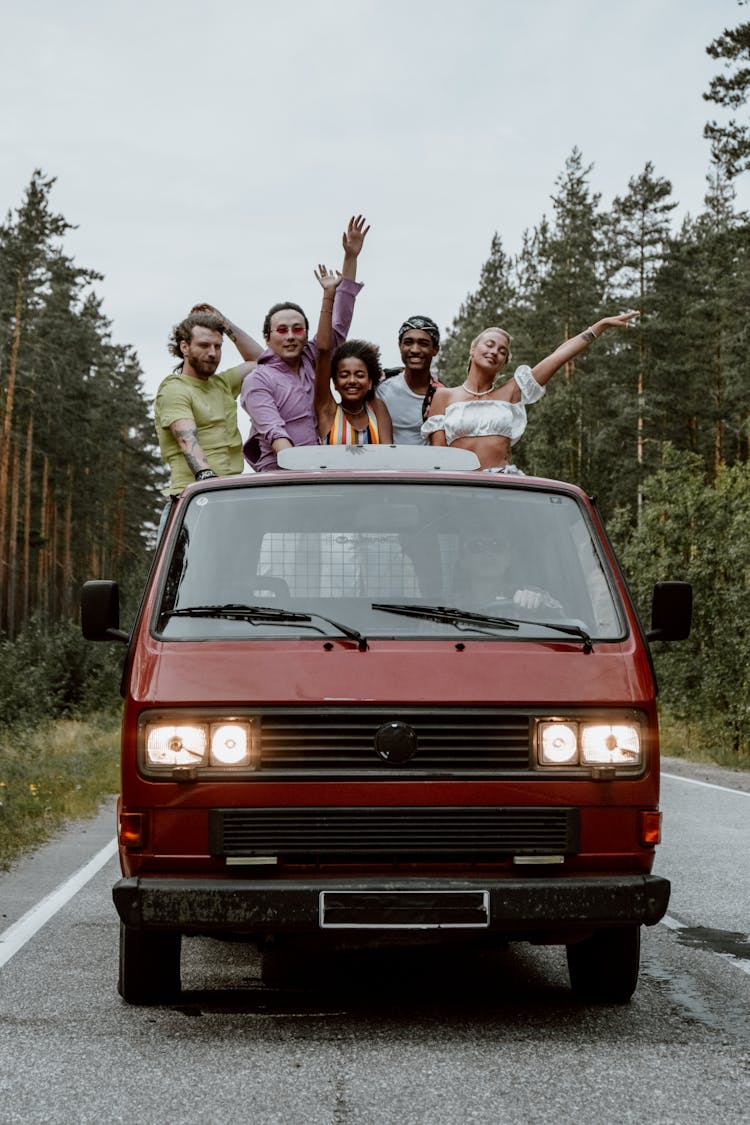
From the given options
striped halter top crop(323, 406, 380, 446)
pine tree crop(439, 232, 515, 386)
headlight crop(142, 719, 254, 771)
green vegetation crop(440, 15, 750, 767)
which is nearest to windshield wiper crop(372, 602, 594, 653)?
headlight crop(142, 719, 254, 771)

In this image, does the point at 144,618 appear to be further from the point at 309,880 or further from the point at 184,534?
the point at 309,880

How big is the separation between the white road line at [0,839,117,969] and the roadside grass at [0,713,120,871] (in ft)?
2.29

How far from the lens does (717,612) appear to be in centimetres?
3084

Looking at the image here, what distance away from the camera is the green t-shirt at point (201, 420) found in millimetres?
7750

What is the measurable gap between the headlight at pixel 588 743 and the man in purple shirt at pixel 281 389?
2.80 metres

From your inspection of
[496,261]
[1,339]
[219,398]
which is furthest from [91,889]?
[496,261]

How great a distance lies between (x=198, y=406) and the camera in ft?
25.7

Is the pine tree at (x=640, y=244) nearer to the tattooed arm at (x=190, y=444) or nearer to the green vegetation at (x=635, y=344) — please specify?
the green vegetation at (x=635, y=344)

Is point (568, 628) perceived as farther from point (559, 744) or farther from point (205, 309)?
point (205, 309)

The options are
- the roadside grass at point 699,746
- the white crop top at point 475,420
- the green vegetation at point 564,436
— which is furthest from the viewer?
the green vegetation at point 564,436

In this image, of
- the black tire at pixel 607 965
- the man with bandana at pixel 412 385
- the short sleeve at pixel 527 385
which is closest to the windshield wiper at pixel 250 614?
the black tire at pixel 607 965

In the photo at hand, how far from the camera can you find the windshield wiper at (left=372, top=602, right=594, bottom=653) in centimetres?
555

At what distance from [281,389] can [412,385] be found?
86 cm

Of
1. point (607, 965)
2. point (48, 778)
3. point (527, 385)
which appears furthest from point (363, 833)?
point (48, 778)
